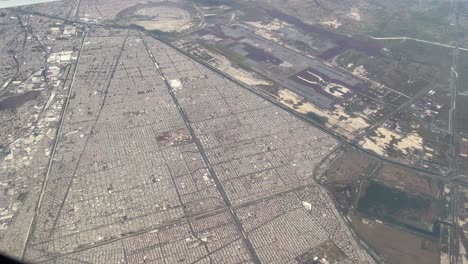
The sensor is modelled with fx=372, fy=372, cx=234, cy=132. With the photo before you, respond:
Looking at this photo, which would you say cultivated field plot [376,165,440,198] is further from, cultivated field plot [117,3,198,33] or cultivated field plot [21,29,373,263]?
cultivated field plot [117,3,198,33]

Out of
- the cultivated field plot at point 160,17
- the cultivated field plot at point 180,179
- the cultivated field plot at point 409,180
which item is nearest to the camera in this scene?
the cultivated field plot at point 180,179

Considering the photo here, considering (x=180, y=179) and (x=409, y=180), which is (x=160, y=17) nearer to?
(x=180, y=179)

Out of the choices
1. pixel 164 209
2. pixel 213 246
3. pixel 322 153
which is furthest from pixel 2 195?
pixel 322 153

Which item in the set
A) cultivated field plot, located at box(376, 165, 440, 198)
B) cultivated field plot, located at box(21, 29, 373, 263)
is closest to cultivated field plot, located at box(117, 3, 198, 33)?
cultivated field plot, located at box(21, 29, 373, 263)

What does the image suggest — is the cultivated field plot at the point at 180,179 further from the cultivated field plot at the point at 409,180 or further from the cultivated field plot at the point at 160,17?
the cultivated field plot at the point at 160,17

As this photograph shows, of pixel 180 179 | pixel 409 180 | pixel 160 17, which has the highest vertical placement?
pixel 409 180

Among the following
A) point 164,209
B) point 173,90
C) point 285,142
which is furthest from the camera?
Result: point 173,90

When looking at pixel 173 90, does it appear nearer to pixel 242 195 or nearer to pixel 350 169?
pixel 242 195

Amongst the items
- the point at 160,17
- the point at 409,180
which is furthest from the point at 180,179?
the point at 160,17

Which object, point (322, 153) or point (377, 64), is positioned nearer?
point (322, 153)

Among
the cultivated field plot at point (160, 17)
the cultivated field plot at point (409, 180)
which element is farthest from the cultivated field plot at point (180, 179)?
the cultivated field plot at point (160, 17)

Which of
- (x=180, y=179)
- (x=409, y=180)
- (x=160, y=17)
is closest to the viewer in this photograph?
(x=180, y=179)
